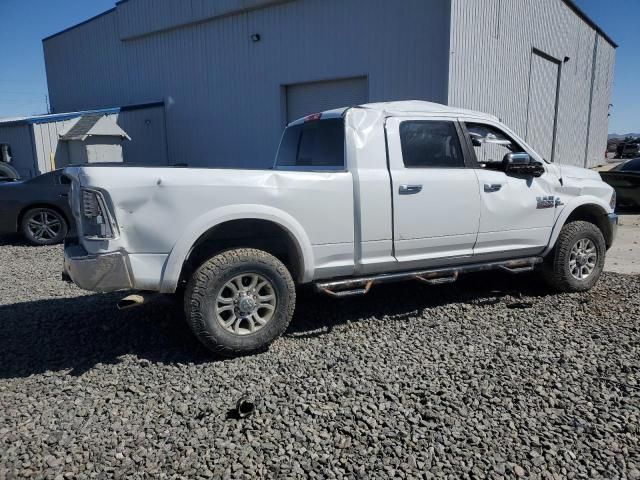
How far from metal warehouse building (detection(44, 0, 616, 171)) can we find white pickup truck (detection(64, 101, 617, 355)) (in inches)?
258

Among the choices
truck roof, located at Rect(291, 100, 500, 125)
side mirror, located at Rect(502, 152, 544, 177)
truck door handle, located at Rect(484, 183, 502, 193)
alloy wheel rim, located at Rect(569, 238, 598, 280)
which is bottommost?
alloy wheel rim, located at Rect(569, 238, 598, 280)

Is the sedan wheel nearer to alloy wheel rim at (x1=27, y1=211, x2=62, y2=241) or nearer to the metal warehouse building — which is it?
alloy wheel rim at (x1=27, y1=211, x2=62, y2=241)

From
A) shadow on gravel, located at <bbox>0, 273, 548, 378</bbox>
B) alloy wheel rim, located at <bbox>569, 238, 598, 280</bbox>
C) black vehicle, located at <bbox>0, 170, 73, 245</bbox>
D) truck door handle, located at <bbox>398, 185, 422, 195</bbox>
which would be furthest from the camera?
black vehicle, located at <bbox>0, 170, 73, 245</bbox>

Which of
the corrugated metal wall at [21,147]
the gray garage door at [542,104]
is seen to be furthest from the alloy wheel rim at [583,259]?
the corrugated metal wall at [21,147]

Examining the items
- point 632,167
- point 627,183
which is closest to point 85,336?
point 627,183

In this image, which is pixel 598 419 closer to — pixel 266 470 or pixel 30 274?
pixel 266 470

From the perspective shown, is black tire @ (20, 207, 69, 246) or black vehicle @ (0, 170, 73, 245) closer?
black vehicle @ (0, 170, 73, 245)

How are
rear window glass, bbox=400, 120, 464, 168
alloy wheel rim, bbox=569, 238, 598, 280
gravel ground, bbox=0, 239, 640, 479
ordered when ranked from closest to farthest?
gravel ground, bbox=0, 239, 640, 479
rear window glass, bbox=400, 120, 464, 168
alloy wheel rim, bbox=569, 238, 598, 280

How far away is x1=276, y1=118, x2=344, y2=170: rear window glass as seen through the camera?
15.8ft

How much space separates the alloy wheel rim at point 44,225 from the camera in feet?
31.1

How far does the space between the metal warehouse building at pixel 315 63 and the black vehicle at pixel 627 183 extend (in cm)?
316

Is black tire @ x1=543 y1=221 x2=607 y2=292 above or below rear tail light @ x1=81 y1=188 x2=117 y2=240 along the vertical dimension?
below

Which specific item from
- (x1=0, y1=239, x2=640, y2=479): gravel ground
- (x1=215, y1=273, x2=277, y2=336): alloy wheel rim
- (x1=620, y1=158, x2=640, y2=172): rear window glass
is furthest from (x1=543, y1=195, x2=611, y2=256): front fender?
(x1=620, y1=158, x2=640, y2=172): rear window glass

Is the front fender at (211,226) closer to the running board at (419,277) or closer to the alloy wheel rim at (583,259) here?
the running board at (419,277)
